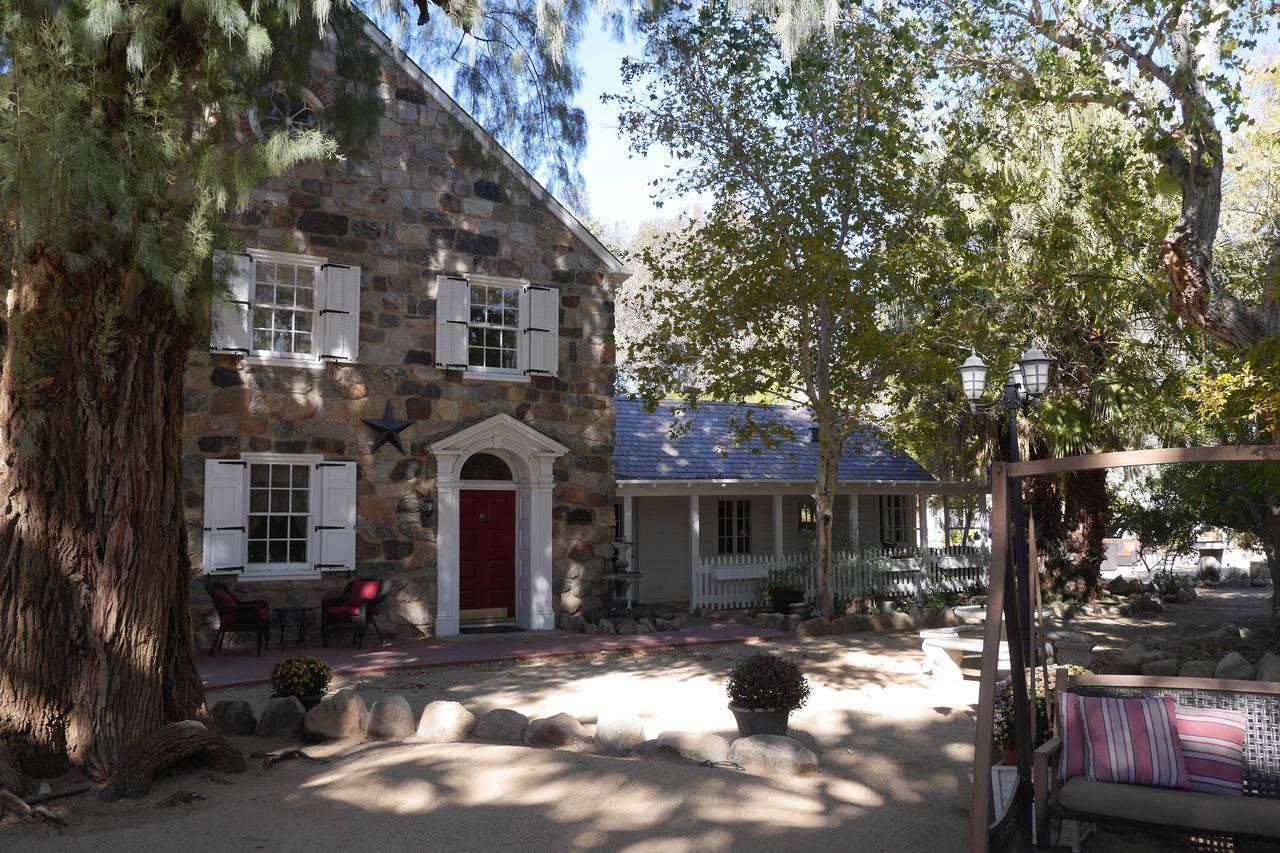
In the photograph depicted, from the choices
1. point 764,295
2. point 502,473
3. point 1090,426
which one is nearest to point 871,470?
point 1090,426

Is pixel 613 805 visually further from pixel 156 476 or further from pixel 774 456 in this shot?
pixel 774 456

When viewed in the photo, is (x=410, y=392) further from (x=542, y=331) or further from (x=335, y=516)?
(x=542, y=331)

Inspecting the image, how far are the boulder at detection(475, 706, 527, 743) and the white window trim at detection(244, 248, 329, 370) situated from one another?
6.86 metres

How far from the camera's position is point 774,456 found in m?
20.6

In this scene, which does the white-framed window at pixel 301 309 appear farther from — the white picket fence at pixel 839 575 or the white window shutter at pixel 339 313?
the white picket fence at pixel 839 575

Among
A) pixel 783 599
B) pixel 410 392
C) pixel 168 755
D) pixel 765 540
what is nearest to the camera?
pixel 168 755

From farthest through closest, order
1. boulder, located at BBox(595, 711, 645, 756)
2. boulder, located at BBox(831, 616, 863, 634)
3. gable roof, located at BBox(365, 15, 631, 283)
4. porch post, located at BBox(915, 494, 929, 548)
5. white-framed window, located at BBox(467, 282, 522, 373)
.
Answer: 1. porch post, located at BBox(915, 494, 929, 548)
2. boulder, located at BBox(831, 616, 863, 634)
3. white-framed window, located at BBox(467, 282, 522, 373)
4. gable roof, located at BBox(365, 15, 631, 283)
5. boulder, located at BBox(595, 711, 645, 756)

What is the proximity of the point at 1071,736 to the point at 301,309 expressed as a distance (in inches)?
420

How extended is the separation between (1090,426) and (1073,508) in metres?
3.28

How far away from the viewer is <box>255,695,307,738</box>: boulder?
306 inches

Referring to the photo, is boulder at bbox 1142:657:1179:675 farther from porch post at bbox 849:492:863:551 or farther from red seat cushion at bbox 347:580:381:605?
porch post at bbox 849:492:863:551

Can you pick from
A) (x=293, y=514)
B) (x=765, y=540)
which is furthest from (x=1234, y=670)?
(x=765, y=540)

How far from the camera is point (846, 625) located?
1556 cm

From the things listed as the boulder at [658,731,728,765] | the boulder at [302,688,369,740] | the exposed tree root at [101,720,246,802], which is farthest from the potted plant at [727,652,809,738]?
the exposed tree root at [101,720,246,802]
